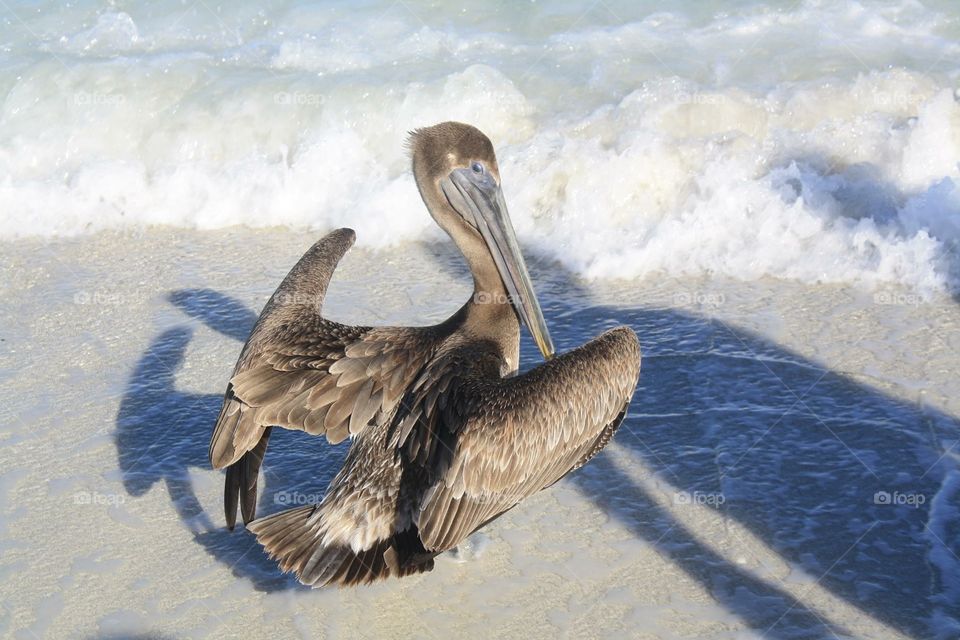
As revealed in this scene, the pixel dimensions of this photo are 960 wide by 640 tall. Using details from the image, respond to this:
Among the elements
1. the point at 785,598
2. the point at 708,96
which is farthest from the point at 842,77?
the point at 785,598

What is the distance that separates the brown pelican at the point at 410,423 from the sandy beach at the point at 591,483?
0.30 m

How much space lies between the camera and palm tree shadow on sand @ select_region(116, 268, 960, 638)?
377cm

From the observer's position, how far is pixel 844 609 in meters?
3.62

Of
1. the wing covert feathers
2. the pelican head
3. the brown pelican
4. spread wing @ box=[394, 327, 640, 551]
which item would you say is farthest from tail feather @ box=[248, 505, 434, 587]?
the pelican head

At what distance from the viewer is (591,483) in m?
4.46

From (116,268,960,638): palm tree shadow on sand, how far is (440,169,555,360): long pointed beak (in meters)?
0.81

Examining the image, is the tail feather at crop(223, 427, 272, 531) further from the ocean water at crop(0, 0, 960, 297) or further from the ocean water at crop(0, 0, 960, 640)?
the ocean water at crop(0, 0, 960, 297)

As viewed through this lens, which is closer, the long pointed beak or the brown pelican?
the brown pelican

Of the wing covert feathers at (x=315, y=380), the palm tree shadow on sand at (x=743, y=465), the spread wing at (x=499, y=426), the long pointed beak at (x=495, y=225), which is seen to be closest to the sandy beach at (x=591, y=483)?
the palm tree shadow on sand at (x=743, y=465)

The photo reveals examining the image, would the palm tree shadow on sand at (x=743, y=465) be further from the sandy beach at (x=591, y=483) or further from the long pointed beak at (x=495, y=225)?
the long pointed beak at (x=495, y=225)

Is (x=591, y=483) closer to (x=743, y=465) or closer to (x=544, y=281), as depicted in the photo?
(x=743, y=465)

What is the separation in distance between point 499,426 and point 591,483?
3.20 ft

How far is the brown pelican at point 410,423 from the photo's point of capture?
11.9ft

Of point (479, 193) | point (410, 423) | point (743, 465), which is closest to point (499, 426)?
point (410, 423)
